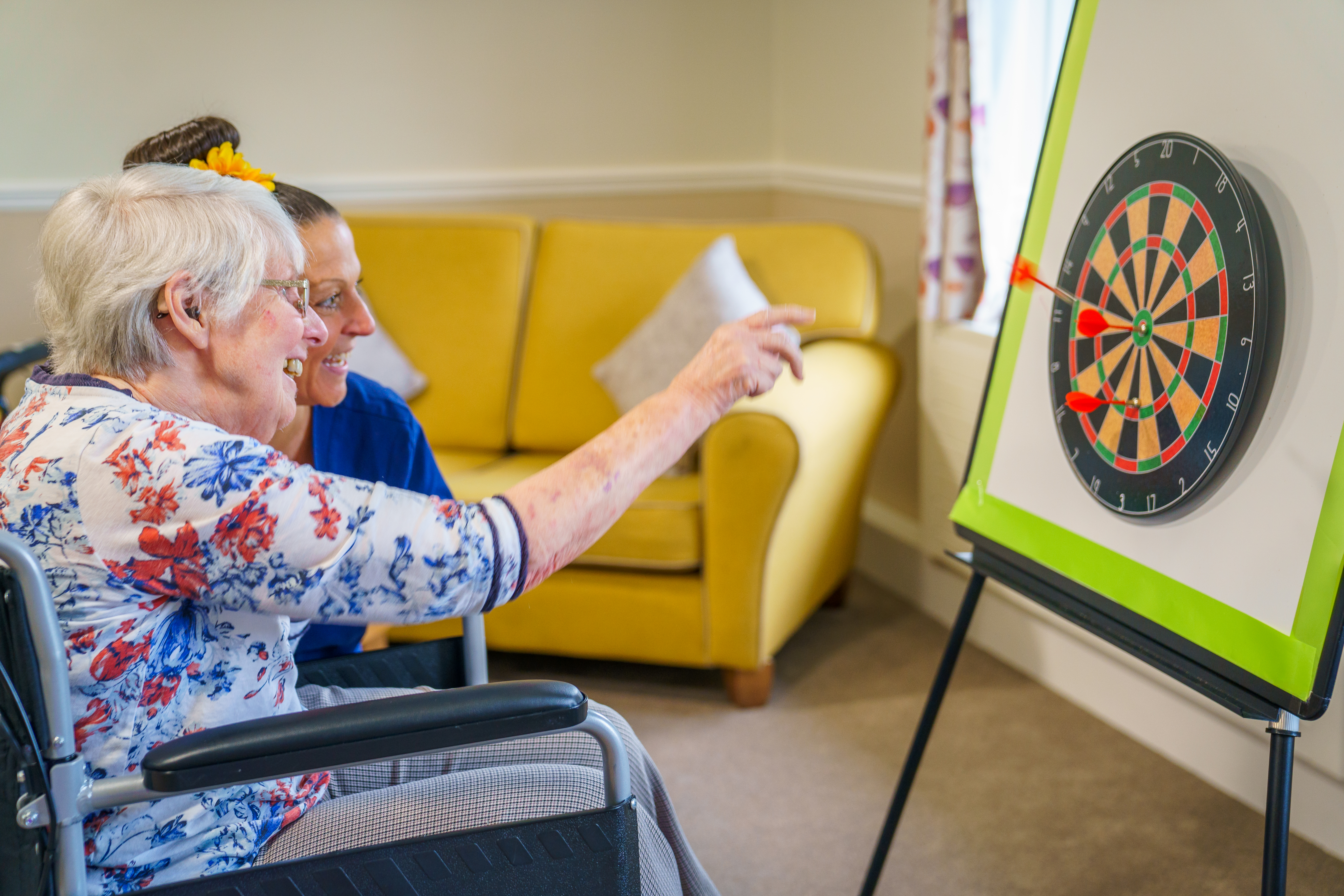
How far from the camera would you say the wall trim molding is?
2977 mm

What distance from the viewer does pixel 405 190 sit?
10.9 ft

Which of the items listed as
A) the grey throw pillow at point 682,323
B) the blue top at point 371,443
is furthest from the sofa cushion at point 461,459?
the blue top at point 371,443

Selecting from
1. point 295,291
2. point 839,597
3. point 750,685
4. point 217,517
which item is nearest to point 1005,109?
point 839,597

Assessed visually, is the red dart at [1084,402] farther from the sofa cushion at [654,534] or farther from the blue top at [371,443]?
the sofa cushion at [654,534]

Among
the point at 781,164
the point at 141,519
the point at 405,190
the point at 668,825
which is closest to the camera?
the point at 141,519

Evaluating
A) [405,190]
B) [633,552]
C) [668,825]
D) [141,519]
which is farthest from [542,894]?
[405,190]

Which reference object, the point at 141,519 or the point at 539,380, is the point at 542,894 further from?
the point at 539,380

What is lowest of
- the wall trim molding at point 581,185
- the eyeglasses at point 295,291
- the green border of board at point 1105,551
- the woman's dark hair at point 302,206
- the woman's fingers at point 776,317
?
the green border of board at point 1105,551

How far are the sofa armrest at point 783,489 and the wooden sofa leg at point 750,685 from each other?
0.03 m

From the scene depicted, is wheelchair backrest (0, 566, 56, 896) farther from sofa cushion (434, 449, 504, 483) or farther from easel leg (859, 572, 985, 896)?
sofa cushion (434, 449, 504, 483)

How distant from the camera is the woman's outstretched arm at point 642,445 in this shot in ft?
3.10

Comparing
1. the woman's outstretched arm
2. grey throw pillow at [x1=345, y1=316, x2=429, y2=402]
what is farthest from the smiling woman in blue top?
grey throw pillow at [x1=345, y1=316, x2=429, y2=402]

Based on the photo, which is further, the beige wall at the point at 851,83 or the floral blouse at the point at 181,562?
the beige wall at the point at 851,83

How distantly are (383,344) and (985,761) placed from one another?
170cm
